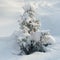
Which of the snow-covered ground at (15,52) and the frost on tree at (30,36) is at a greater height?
the frost on tree at (30,36)

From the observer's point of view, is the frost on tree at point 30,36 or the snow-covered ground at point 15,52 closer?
the snow-covered ground at point 15,52

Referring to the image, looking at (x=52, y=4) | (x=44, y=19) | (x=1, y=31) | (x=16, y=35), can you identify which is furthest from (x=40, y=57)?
Answer: (x=52, y=4)

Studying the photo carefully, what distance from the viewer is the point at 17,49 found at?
9.36 m

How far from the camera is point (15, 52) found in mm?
9188

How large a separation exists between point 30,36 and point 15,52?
57 centimetres

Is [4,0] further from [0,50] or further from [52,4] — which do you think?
[0,50]

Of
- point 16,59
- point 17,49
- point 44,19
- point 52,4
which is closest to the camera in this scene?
point 16,59

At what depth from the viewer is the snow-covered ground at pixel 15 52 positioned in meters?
8.70

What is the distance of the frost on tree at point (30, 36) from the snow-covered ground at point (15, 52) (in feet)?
0.80

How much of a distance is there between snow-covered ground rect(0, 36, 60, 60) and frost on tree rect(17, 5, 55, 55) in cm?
24

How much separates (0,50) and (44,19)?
4.65m

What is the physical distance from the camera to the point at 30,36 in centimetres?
920

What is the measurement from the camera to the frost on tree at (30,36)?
9.11 metres

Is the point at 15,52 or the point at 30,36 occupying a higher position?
the point at 30,36
